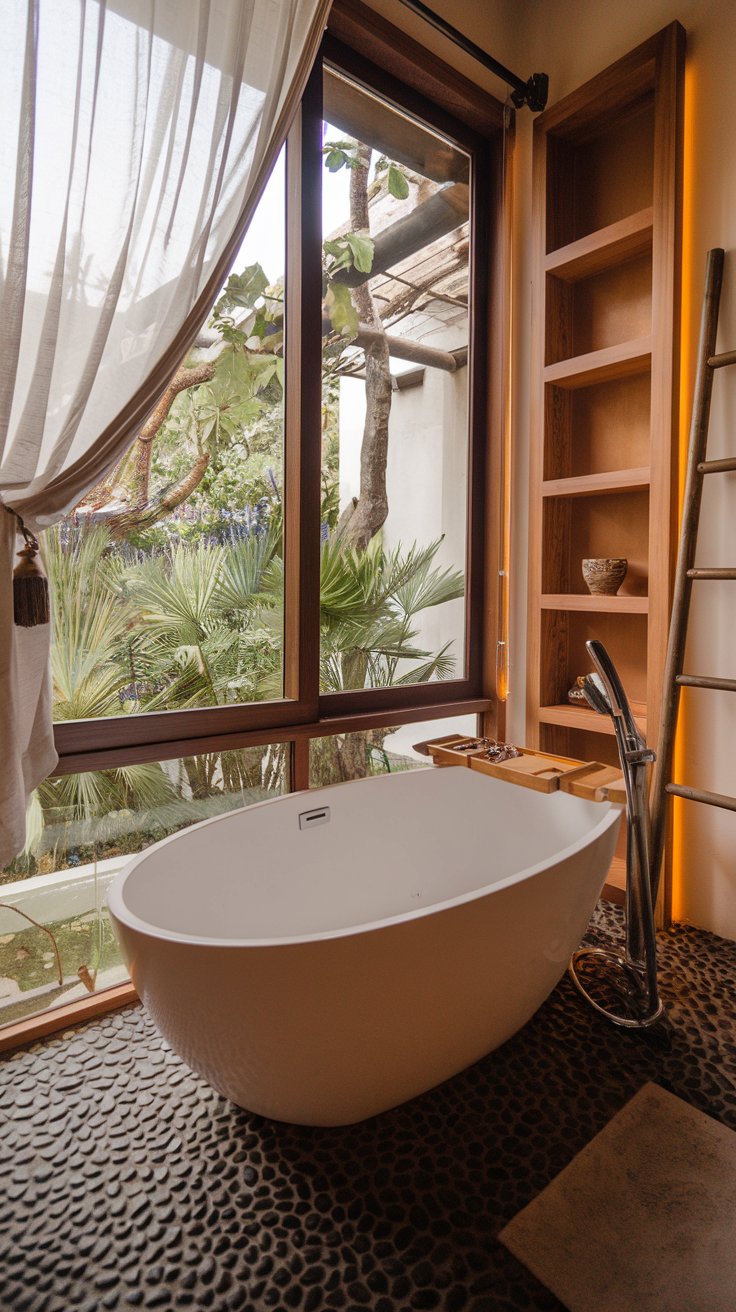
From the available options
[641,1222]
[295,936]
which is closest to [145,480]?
[295,936]

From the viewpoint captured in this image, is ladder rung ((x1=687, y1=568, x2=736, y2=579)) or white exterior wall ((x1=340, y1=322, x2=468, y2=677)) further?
white exterior wall ((x1=340, y1=322, x2=468, y2=677))

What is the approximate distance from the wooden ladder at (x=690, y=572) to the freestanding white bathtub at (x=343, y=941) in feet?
1.00

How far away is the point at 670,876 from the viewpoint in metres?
2.10

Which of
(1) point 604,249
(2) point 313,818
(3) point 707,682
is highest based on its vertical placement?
(1) point 604,249

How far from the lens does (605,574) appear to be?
2.18 meters

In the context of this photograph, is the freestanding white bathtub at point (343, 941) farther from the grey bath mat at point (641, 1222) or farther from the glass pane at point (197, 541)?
the glass pane at point (197, 541)

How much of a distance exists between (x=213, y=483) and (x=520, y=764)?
1180 millimetres

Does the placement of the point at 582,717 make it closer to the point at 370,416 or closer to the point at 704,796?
the point at 704,796

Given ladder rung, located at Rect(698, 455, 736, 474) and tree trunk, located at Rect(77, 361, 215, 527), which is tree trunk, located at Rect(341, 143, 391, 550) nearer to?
tree trunk, located at Rect(77, 361, 215, 527)

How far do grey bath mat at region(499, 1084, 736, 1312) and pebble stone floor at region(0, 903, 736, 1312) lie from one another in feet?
0.11

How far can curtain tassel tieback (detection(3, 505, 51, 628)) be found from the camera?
1.31 metres

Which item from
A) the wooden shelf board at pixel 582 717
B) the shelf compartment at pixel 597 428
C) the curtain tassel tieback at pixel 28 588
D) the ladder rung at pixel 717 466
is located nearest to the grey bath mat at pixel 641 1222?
the wooden shelf board at pixel 582 717

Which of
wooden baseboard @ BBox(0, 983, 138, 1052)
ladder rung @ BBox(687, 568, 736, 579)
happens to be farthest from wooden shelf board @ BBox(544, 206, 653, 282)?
wooden baseboard @ BBox(0, 983, 138, 1052)

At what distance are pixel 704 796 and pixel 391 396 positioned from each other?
1.59 m
